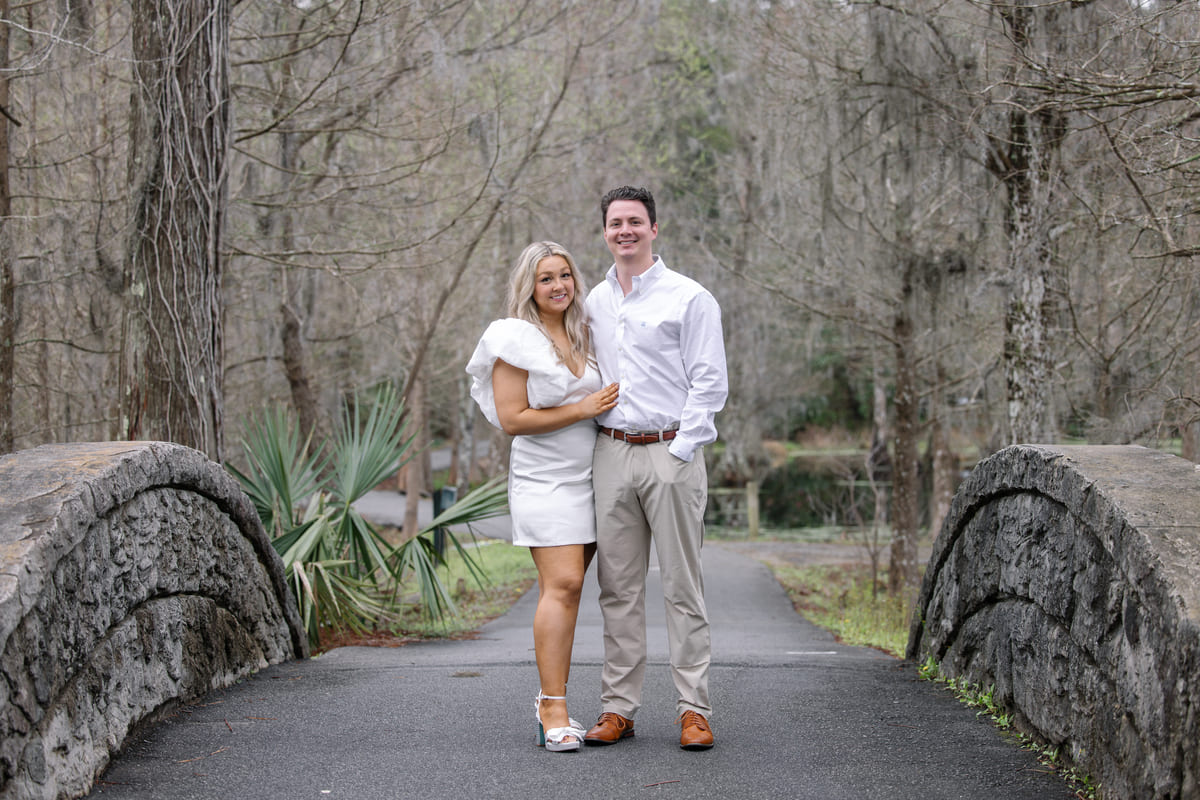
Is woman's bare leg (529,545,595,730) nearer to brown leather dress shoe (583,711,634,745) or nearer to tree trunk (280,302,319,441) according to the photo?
brown leather dress shoe (583,711,634,745)

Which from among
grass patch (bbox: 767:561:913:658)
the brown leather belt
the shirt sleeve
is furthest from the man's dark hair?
grass patch (bbox: 767:561:913:658)

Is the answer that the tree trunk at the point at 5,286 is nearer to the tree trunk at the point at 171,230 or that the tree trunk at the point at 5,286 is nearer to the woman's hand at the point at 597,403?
the tree trunk at the point at 171,230

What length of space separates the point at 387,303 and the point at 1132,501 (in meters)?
14.1

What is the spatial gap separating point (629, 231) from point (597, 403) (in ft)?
2.16

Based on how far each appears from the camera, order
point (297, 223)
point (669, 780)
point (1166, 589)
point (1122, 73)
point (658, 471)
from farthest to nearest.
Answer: point (297, 223) → point (1122, 73) → point (658, 471) → point (669, 780) → point (1166, 589)

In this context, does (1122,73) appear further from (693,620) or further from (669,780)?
(669,780)

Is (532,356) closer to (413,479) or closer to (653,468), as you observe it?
(653,468)

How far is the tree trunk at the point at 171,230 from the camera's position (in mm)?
6262

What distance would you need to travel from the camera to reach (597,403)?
400cm

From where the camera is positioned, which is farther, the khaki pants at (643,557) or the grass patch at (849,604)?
the grass patch at (849,604)

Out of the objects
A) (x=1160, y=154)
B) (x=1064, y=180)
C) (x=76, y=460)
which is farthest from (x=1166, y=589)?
(x=1064, y=180)

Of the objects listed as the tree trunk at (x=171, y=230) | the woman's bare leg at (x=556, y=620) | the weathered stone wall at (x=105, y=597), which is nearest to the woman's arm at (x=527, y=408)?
the woman's bare leg at (x=556, y=620)

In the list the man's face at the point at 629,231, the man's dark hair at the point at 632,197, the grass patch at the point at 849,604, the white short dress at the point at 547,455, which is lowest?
the grass patch at the point at 849,604

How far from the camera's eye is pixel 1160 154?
6.29 metres
